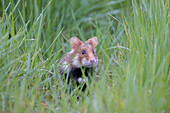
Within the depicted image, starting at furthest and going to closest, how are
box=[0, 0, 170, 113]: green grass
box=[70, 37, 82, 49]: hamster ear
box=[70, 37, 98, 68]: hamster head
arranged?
box=[70, 37, 82, 49]: hamster ear
box=[70, 37, 98, 68]: hamster head
box=[0, 0, 170, 113]: green grass

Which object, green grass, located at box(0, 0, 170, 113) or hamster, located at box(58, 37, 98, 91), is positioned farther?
hamster, located at box(58, 37, 98, 91)

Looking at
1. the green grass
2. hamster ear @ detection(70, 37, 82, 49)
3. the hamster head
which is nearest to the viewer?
the green grass

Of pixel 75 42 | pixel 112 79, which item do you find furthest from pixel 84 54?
pixel 112 79

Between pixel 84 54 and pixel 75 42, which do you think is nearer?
pixel 84 54

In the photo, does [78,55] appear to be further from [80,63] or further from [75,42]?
[75,42]

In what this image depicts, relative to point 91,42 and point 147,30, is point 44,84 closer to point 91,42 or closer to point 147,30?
point 91,42

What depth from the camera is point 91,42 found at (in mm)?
4410

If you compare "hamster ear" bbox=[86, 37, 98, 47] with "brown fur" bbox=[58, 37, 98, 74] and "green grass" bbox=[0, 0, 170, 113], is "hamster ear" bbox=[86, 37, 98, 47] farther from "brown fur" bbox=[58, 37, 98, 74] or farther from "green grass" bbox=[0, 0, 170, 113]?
"green grass" bbox=[0, 0, 170, 113]

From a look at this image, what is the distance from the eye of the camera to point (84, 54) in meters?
4.14

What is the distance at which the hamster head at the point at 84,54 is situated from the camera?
3.99 metres

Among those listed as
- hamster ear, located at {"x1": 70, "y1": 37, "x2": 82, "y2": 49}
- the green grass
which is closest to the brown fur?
hamster ear, located at {"x1": 70, "y1": 37, "x2": 82, "y2": 49}

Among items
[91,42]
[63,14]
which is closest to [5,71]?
[91,42]

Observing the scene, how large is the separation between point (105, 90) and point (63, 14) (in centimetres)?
298

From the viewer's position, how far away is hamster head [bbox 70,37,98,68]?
3992mm
